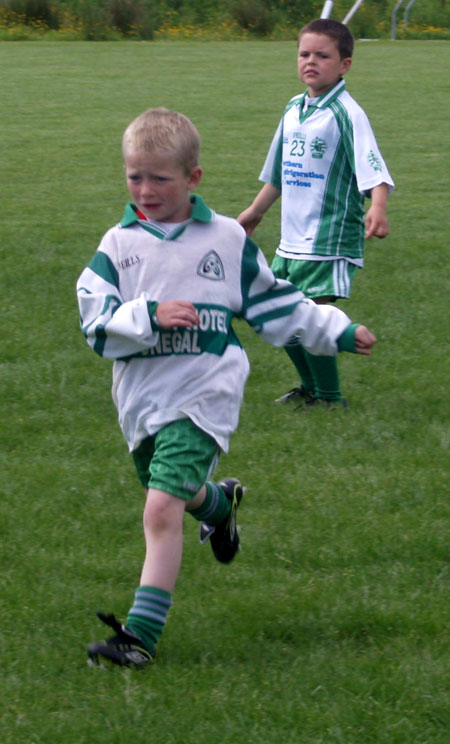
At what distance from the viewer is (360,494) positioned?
4742 mm

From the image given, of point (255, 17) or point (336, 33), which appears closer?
point (336, 33)

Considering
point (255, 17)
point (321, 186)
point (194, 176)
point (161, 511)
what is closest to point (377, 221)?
point (321, 186)

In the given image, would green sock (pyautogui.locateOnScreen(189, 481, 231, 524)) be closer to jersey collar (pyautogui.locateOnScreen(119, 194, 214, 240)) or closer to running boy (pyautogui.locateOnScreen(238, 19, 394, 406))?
jersey collar (pyautogui.locateOnScreen(119, 194, 214, 240))

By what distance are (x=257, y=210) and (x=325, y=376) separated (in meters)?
0.86

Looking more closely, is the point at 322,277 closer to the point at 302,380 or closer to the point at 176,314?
the point at 302,380

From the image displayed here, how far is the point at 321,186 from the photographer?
582cm

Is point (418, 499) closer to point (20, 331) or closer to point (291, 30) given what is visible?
point (20, 331)

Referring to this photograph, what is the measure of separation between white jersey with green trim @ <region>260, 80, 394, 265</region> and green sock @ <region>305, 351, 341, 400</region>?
500mm

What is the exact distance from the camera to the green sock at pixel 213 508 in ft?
12.8

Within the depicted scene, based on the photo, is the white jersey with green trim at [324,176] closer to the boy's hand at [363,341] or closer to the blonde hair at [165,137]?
the boy's hand at [363,341]

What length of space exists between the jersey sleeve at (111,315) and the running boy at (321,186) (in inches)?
86.3

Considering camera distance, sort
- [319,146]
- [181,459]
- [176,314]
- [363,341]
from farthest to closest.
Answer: [319,146] → [363,341] → [181,459] → [176,314]

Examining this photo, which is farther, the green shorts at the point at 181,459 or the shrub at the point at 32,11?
the shrub at the point at 32,11

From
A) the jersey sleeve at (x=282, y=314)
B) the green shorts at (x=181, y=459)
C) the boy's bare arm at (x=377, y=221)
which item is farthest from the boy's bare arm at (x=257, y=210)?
the green shorts at (x=181, y=459)
